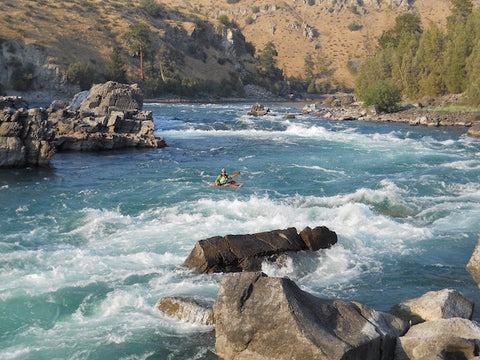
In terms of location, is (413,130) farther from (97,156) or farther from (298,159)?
(97,156)

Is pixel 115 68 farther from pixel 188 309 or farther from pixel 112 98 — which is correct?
pixel 188 309

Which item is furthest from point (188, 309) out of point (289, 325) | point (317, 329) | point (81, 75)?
point (81, 75)

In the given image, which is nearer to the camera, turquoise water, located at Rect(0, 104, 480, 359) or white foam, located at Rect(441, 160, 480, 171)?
turquoise water, located at Rect(0, 104, 480, 359)

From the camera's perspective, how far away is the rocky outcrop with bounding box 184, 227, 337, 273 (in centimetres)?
1599

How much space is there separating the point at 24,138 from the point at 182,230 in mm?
16392

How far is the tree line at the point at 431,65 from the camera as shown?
242 feet

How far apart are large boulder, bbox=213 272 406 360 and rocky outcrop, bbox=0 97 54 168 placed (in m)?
24.5

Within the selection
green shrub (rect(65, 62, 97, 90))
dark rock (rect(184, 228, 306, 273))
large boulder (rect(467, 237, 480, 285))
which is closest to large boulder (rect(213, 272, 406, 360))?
dark rock (rect(184, 228, 306, 273))

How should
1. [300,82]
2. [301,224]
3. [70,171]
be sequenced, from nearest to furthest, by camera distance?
[301,224], [70,171], [300,82]

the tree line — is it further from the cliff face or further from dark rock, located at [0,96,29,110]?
the cliff face

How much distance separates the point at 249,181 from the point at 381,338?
2081 cm

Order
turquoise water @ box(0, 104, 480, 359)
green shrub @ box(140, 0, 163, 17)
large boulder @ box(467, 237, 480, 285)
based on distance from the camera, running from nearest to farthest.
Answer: turquoise water @ box(0, 104, 480, 359) → large boulder @ box(467, 237, 480, 285) → green shrub @ box(140, 0, 163, 17)

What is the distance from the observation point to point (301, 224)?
70.2 feet

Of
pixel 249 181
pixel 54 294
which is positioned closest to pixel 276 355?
pixel 54 294
